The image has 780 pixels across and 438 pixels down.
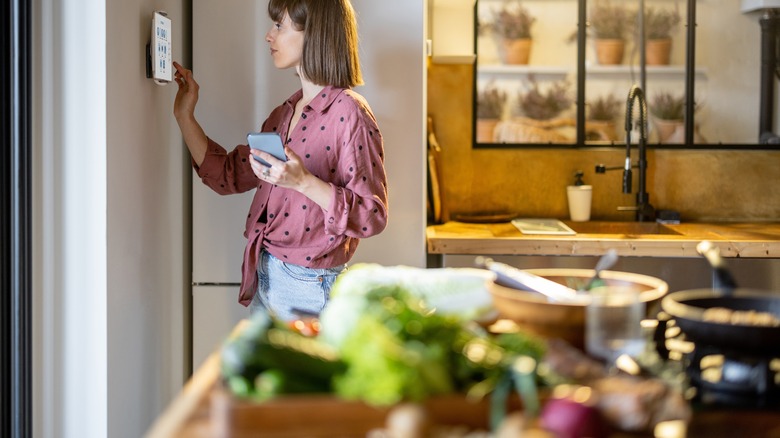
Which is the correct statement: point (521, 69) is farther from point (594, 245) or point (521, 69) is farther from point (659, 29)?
point (594, 245)

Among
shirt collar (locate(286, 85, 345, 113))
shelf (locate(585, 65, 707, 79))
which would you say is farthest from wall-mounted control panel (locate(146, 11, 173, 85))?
shelf (locate(585, 65, 707, 79))

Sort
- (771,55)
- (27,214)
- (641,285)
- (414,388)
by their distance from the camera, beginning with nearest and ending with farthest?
1. (414,388)
2. (641,285)
3. (27,214)
4. (771,55)

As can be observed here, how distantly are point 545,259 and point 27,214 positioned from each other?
5.60 feet

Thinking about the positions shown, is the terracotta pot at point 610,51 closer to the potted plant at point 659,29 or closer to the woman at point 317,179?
the potted plant at point 659,29

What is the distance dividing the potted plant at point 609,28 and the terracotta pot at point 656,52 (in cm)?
10

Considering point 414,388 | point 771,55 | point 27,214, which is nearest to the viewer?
point 414,388

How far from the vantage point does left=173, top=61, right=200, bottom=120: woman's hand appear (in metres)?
2.76

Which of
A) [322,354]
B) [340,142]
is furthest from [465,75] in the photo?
[322,354]

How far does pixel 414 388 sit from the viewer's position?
3.57 feet

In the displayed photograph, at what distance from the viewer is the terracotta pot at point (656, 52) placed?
3875 mm

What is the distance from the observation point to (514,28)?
3885 mm

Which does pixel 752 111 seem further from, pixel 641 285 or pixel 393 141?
pixel 641 285

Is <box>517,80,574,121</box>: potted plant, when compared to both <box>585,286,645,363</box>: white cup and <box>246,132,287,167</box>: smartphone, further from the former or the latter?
<box>585,286,645,363</box>: white cup

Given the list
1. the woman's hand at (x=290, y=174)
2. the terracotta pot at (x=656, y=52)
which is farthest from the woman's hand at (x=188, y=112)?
the terracotta pot at (x=656, y=52)
